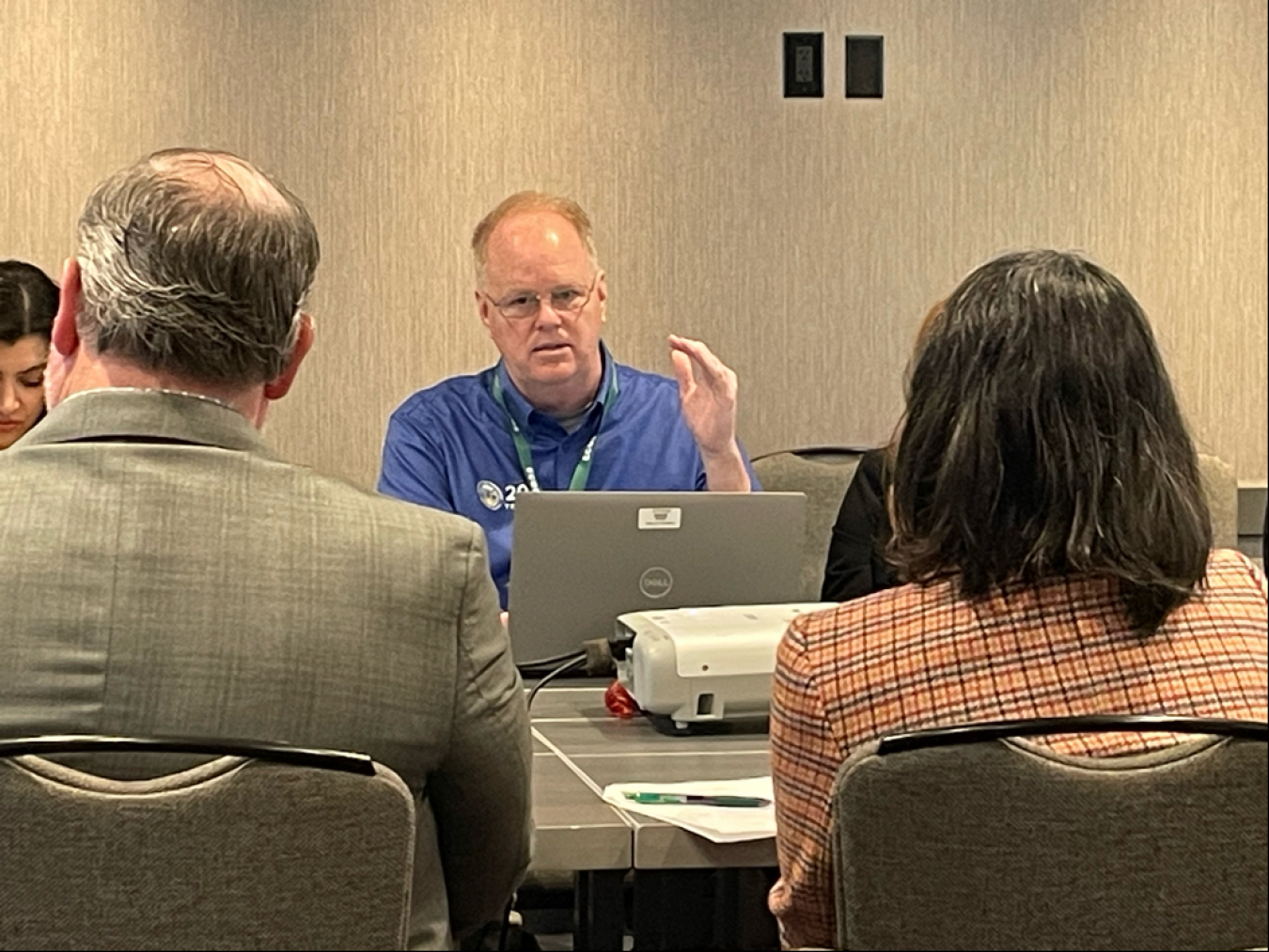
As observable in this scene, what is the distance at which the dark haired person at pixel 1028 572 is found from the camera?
4.80 feet

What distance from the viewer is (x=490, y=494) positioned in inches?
127

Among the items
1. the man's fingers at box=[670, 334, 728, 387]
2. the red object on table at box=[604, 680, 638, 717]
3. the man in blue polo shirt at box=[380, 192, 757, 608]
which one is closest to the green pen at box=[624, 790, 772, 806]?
the red object on table at box=[604, 680, 638, 717]

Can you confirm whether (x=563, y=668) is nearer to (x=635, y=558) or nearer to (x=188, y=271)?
(x=635, y=558)

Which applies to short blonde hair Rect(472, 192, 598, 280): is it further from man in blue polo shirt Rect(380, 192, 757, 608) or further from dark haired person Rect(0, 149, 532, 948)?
dark haired person Rect(0, 149, 532, 948)

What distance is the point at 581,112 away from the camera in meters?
4.19

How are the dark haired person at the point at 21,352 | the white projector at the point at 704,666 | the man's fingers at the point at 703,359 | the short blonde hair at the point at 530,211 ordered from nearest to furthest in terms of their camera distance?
the white projector at the point at 704,666 → the dark haired person at the point at 21,352 → the man's fingers at the point at 703,359 → the short blonde hair at the point at 530,211

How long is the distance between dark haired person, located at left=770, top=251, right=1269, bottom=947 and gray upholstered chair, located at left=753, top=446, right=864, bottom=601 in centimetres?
200

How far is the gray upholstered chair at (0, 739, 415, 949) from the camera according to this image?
4.15 ft

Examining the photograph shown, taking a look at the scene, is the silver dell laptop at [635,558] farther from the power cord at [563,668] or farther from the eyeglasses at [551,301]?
the eyeglasses at [551,301]

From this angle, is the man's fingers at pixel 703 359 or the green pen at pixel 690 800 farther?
the man's fingers at pixel 703 359

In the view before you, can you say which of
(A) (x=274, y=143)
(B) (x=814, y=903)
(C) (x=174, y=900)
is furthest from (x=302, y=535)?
(A) (x=274, y=143)

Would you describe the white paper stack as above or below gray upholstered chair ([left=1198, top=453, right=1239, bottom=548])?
above

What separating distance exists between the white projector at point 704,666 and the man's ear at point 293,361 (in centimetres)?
66

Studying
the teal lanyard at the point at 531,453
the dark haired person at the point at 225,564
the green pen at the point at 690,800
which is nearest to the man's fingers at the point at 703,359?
the teal lanyard at the point at 531,453
